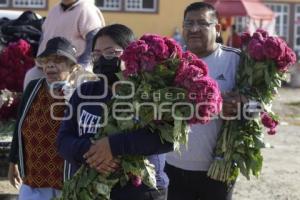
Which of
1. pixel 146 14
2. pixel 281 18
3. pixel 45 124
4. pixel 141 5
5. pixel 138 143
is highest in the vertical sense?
pixel 138 143

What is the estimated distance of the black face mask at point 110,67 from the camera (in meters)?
3.90

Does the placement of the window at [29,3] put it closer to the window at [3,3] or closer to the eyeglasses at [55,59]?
the window at [3,3]

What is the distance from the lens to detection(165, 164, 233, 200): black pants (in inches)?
192

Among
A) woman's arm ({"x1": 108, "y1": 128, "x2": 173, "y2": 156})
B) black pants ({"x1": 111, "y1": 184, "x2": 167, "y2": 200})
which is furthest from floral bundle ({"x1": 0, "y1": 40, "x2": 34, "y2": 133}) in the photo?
woman's arm ({"x1": 108, "y1": 128, "x2": 173, "y2": 156})

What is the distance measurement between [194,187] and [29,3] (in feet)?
93.4

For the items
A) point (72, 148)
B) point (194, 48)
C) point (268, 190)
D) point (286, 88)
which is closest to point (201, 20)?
point (194, 48)

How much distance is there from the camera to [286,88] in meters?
25.7

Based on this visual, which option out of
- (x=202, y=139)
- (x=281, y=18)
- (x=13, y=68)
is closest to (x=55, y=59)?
(x=202, y=139)

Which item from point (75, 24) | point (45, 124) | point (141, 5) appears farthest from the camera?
point (141, 5)

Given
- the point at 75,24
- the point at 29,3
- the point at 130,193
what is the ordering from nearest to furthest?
1. the point at 130,193
2. the point at 75,24
3. the point at 29,3

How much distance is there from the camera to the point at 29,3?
107 ft

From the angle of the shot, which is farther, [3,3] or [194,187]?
[3,3]

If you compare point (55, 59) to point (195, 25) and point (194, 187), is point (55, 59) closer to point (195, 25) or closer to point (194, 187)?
point (195, 25)

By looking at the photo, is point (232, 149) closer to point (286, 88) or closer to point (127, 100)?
point (127, 100)
